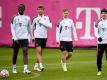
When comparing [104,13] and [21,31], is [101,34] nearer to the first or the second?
[104,13]

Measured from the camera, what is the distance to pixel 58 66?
67.8 feet

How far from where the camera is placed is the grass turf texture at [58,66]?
665 inches

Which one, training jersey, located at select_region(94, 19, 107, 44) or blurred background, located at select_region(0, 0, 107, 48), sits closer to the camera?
training jersey, located at select_region(94, 19, 107, 44)

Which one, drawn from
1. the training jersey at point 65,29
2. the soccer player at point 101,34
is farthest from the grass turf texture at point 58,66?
the training jersey at point 65,29

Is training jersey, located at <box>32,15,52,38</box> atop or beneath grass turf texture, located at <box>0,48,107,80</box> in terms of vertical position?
atop

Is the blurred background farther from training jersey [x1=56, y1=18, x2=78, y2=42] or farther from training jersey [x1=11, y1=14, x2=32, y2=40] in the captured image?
training jersey [x1=11, y1=14, x2=32, y2=40]

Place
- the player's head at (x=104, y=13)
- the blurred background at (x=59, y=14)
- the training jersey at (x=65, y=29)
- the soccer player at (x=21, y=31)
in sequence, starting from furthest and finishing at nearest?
the blurred background at (x=59, y=14), the training jersey at (x=65, y=29), the soccer player at (x=21, y=31), the player's head at (x=104, y=13)

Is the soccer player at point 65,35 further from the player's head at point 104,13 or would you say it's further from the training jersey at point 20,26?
the player's head at point 104,13

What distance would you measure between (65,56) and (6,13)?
10755 millimetres

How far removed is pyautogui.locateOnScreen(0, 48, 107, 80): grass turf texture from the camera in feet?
55.4

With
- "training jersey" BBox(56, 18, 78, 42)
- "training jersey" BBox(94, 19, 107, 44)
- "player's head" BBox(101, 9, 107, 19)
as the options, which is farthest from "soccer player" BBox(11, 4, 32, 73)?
"player's head" BBox(101, 9, 107, 19)

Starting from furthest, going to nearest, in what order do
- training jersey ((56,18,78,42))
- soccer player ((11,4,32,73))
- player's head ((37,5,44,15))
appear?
training jersey ((56,18,78,42)) < player's head ((37,5,44,15)) < soccer player ((11,4,32,73))

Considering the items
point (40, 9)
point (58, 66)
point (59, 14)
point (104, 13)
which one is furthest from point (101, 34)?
point (59, 14)

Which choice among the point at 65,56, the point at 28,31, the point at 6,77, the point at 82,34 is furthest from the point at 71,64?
the point at 82,34
